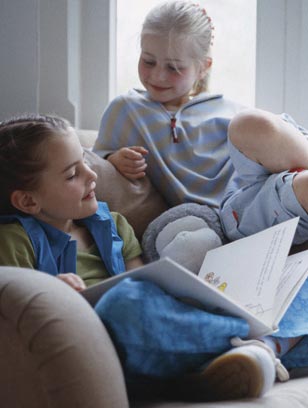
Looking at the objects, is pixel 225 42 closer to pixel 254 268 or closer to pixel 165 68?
pixel 165 68

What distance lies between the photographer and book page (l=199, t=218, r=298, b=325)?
45.7 inches

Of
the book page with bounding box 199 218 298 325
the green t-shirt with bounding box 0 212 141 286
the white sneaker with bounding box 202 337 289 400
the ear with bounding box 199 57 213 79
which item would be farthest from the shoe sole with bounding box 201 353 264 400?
the ear with bounding box 199 57 213 79

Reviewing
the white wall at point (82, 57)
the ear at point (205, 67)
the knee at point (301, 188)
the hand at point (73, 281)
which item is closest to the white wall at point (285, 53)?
the white wall at point (82, 57)

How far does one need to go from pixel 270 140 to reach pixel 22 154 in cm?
52

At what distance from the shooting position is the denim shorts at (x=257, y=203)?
152cm

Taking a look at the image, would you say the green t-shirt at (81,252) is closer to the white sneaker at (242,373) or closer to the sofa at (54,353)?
the sofa at (54,353)

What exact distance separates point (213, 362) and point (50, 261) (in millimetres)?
481

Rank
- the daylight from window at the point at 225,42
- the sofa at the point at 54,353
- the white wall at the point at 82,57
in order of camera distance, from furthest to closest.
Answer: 1. the daylight from window at the point at 225,42
2. the white wall at the point at 82,57
3. the sofa at the point at 54,353

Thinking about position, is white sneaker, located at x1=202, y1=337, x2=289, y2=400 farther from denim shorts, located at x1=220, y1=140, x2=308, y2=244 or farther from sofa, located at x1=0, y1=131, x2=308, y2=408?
denim shorts, located at x1=220, y1=140, x2=308, y2=244

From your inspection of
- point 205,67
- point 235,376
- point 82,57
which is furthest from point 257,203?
point 82,57

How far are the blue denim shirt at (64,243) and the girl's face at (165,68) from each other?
0.47 metres

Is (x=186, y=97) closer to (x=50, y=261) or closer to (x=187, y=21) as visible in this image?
(x=187, y=21)

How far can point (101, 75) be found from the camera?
88.1 inches

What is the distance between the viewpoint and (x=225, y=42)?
2289 millimetres
